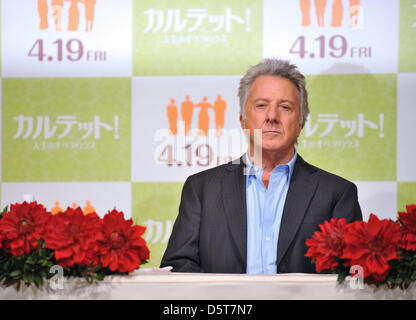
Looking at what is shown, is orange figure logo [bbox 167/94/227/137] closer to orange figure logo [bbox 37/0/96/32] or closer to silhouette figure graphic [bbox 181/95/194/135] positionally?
silhouette figure graphic [bbox 181/95/194/135]

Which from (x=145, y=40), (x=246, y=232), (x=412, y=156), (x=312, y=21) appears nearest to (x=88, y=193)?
(x=145, y=40)

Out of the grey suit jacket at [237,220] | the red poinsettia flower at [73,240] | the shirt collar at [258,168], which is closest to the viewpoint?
the red poinsettia flower at [73,240]

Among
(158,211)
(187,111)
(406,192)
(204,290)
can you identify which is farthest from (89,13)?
(406,192)

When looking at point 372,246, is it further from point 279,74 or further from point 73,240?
point 279,74

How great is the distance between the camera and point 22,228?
4.70 feet

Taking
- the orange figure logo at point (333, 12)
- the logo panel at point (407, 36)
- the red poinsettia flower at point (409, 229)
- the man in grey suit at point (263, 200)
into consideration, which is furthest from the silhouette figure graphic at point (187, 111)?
the red poinsettia flower at point (409, 229)

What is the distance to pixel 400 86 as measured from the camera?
8.71 feet

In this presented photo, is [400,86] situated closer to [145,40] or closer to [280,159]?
[280,159]

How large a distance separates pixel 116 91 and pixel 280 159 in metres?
1.06

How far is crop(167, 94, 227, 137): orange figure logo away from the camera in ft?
8.90

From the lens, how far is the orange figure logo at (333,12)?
2646 millimetres

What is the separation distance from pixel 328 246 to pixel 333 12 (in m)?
1.63

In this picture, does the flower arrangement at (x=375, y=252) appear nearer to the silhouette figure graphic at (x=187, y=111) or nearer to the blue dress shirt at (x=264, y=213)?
the blue dress shirt at (x=264, y=213)

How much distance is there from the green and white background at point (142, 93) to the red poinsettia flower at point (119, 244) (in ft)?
4.16
